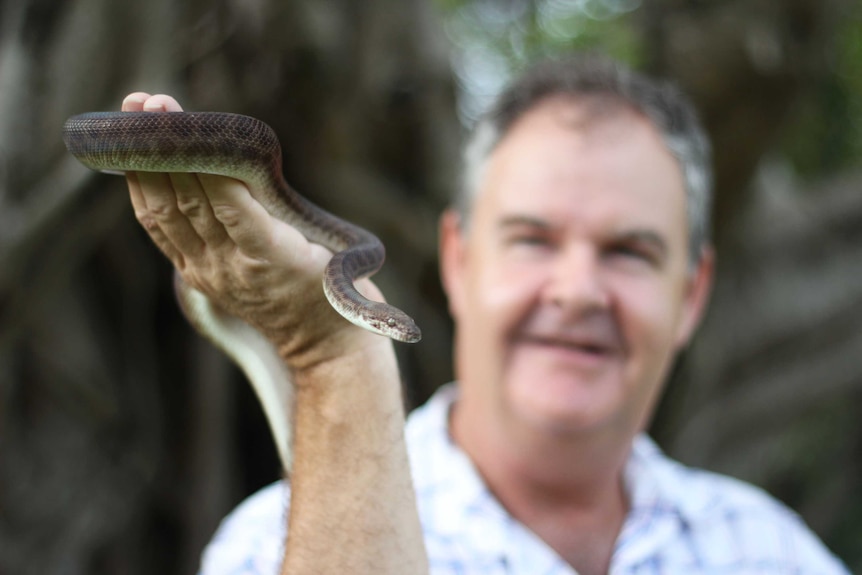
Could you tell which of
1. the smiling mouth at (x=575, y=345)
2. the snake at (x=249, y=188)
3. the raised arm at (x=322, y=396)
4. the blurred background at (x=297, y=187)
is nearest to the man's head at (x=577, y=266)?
the smiling mouth at (x=575, y=345)

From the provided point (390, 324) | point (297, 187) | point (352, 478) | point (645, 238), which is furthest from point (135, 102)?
point (297, 187)

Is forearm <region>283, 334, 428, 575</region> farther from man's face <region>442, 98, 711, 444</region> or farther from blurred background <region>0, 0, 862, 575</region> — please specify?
blurred background <region>0, 0, 862, 575</region>

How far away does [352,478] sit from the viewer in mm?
2113

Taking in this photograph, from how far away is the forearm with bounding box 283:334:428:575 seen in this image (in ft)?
6.78

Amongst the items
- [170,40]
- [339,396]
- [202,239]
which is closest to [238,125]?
[202,239]

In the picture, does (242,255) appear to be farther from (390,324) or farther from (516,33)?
(516,33)

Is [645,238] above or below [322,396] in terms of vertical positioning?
above

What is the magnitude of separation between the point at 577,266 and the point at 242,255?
166 centimetres

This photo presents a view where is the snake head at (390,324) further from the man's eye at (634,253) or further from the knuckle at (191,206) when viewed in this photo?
the man's eye at (634,253)

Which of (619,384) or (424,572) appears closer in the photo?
(424,572)

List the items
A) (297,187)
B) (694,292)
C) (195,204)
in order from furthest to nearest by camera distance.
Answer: (297,187) → (694,292) → (195,204)

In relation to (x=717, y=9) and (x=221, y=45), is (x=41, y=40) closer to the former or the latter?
(x=221, y=45)

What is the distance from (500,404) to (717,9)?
13.7ft

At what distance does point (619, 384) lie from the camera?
325 cm
